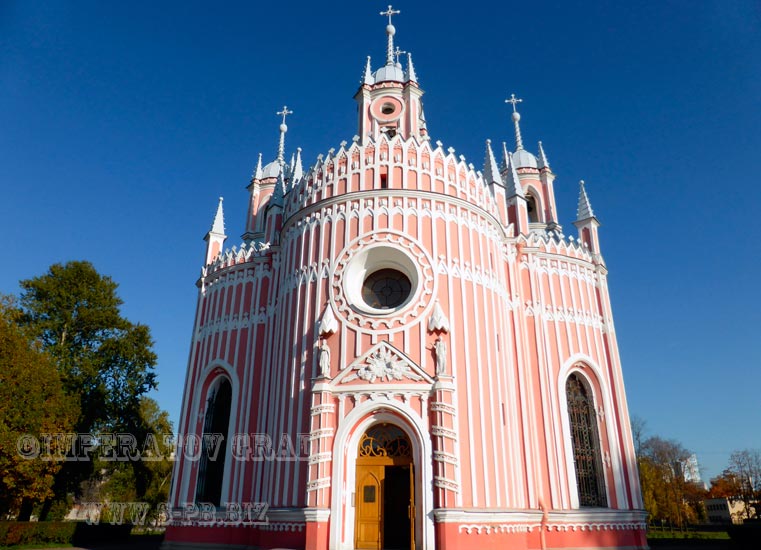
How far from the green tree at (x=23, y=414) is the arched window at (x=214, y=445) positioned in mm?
7622

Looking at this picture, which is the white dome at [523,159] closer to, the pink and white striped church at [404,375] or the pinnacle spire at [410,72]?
the pink and white striped church at [404,375]

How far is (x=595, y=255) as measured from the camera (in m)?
25.3

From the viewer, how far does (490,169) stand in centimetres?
2484

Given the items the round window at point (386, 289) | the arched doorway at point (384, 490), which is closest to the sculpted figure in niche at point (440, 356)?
the arched doorway at point (384, 490)

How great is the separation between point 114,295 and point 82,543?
13612 mm

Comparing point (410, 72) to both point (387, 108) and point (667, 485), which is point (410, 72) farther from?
point (667, 485)

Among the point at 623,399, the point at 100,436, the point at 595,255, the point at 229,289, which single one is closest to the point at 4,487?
the point at 100,436

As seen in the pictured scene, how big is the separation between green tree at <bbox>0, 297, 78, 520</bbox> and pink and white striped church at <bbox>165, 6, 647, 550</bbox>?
657 centimetres

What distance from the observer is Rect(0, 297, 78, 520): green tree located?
22422mm

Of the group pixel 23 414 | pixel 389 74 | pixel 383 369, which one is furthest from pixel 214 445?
pixel 389 74

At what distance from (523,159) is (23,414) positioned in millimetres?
28510

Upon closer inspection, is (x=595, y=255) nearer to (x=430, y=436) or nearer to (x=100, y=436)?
(x=430, y=436)

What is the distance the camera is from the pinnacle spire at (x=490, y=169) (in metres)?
24.3

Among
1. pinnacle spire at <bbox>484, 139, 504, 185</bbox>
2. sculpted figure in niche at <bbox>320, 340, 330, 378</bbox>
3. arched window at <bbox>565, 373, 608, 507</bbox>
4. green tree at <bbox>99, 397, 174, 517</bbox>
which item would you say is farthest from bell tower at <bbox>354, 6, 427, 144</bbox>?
green tree at <bbox>99, 397, 174, 517</bbox>
